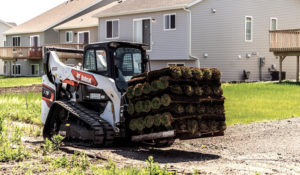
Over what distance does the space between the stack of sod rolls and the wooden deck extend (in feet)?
71.4

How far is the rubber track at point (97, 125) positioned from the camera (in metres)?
10.9

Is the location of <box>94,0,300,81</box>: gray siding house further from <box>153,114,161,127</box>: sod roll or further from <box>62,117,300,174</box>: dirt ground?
<box>153,114,161,127</box>: sod roll

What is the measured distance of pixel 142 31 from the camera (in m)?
36.1

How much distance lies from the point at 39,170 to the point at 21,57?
140 feet

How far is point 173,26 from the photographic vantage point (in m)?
33.8

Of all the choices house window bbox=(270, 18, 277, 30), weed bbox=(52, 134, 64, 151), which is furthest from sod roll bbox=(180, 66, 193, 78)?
house window bbox=(270, 18, 277, 30)

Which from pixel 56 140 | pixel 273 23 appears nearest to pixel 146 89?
pixel 56 140

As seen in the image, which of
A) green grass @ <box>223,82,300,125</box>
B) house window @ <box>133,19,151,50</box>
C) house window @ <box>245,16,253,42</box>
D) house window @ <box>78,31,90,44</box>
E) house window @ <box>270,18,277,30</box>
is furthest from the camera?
house window @ <box>78,31,90,44</box>

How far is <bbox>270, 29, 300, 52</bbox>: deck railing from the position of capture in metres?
31.3

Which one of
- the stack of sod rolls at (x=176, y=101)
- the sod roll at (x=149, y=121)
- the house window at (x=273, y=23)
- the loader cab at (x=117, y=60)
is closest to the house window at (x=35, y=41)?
the house window at (x=273, y=23)

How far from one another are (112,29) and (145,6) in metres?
4.06

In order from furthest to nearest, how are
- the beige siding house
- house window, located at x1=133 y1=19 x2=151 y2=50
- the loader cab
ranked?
the beige siding house, house window, located at x1=133 y1=19 x2=151 y2=50, the loader cab

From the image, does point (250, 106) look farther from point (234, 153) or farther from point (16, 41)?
point (16, 41)

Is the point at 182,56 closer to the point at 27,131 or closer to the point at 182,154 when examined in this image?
the point at 27,131
